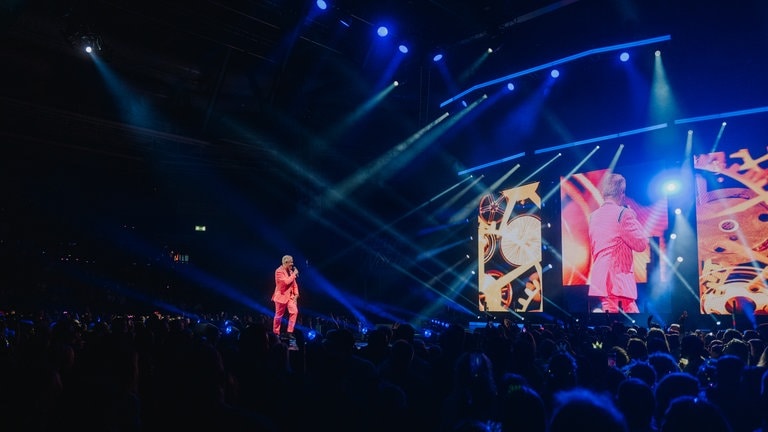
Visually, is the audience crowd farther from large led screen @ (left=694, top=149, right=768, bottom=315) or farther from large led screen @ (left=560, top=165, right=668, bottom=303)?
large led screen @ (left=560, top=165, right=668, bottom=303)

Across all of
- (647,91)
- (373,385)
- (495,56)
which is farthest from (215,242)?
(373,385)

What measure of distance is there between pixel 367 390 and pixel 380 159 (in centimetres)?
1348

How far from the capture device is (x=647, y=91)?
44.4ft

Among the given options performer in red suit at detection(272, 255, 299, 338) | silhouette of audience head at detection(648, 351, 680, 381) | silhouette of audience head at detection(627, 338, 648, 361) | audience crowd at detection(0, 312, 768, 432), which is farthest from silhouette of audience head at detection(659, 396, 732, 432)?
performer in red suit at detection(272, 255, 299, 338)

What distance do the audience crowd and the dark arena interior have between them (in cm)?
504

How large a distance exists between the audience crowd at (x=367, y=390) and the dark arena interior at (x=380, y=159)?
5038 mm

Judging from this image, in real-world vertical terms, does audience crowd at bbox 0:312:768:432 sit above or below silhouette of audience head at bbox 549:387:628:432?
above

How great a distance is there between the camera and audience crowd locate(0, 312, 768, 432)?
2.12 meters

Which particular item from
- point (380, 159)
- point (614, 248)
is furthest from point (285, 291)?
point (614, 248)

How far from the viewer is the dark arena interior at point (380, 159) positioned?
457 inches

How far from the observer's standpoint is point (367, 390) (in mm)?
3348

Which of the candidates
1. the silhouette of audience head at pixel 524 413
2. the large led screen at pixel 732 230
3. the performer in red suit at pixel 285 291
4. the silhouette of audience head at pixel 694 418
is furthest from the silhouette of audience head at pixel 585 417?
the large led screen at pixel 732 230

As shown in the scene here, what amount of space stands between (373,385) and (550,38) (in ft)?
39.1

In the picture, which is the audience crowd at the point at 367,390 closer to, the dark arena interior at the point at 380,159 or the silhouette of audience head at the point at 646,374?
the silhouette of audience head at the point at 646,374
